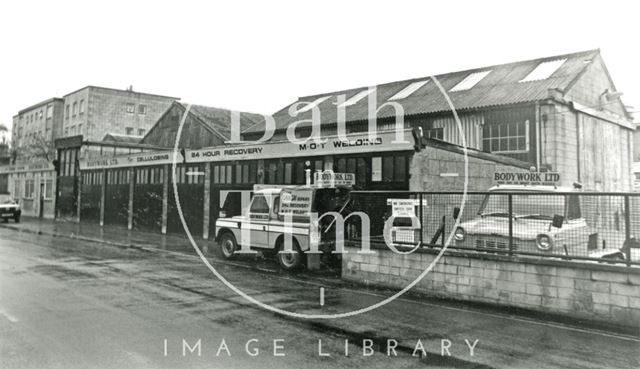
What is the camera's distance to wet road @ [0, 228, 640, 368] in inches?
207

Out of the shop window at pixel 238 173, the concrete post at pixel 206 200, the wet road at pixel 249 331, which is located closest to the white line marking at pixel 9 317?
the wet road at pixel 249 331

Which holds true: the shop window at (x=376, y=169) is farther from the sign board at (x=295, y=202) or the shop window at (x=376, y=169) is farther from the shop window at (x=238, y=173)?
the shop window at (x=238, y=173)

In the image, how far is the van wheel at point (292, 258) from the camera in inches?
456

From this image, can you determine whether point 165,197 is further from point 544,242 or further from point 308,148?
point 544,242

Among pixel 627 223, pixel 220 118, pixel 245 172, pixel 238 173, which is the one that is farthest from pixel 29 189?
pixel 627 223

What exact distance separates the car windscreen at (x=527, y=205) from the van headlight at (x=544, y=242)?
672 mm

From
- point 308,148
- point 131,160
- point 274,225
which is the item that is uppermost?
point 131,160

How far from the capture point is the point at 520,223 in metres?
8.83

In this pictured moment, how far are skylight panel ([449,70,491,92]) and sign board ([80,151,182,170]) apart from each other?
47.4 ft

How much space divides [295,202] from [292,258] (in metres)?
1.36

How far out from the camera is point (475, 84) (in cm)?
2425

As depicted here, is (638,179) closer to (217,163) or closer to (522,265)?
(217,163)

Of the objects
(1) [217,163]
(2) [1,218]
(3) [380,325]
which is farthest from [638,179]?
(2) [1,218]

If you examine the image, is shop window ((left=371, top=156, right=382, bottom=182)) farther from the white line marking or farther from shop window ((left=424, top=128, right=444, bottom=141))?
the white line marking
